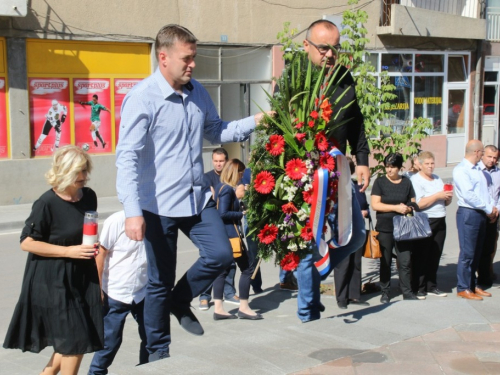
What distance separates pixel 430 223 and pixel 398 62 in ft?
49.0

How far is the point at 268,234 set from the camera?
545 centimetres

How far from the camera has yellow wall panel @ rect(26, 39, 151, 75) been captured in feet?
51.6

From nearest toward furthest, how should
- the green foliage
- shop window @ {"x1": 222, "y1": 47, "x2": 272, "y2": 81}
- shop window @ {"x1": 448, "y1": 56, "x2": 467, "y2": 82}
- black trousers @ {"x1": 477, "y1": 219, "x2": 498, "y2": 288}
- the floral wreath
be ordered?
1. the floral wreath
2. the green foliage
3. black trousers @ {"x1": 477, "y1": 219, "x2": 498, "y2": 288}
4. shop window @ {"x1": 222, "y1": 47, "x2": 272, "y2": 81}
5. shop window @ {"x1": 448, "y1": 56, "x2": 467, "y2": 82}

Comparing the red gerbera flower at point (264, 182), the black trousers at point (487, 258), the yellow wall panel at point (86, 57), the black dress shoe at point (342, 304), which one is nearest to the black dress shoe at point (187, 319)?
the red gerbera flower at point (264, 182)

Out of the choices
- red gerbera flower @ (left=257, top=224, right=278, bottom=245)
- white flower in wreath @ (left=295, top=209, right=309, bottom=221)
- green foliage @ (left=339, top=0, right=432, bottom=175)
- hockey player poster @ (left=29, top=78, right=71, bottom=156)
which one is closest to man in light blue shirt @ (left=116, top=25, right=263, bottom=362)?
red gerbera flower @ (left=257, top=224, right=278, bottom=245)

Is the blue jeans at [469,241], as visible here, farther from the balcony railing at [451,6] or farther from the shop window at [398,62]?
the balcony railing at [451,6]

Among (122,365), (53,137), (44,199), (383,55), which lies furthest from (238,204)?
(383,55)

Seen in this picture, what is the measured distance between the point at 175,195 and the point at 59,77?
12139mm

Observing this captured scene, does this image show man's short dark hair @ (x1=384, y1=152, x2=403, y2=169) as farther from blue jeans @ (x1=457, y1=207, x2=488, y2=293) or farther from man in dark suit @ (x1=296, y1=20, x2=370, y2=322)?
man in dark suit @ (x1=296, y1=20, x2=370, y2=322)

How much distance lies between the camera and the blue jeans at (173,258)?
15.8 ft

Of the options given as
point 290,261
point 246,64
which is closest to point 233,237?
point 290,261

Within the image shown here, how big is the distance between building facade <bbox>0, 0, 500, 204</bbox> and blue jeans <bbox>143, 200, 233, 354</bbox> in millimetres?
6522

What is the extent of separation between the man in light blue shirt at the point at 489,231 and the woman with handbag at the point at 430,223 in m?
0.64

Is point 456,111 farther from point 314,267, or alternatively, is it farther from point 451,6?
point 314,267
